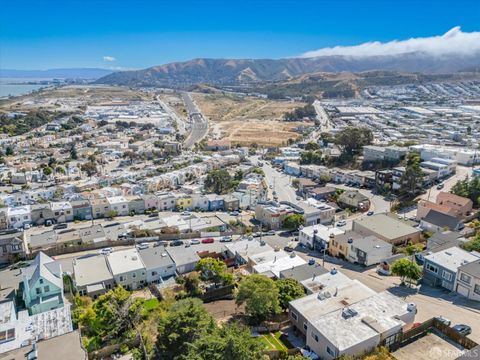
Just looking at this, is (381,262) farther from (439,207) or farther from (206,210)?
(206,210)

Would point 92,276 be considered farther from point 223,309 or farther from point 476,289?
point 476,289

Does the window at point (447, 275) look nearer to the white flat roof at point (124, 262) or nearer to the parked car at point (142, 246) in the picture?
the white flat roof at point (124, 262)

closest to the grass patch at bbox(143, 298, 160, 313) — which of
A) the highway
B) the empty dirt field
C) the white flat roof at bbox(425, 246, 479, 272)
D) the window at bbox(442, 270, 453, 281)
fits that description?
the white flat roof at bbox(425, 246, 479, 272)

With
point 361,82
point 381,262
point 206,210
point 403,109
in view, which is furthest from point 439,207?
point 361,82

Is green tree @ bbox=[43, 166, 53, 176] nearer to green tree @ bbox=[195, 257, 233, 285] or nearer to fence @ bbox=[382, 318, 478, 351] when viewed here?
green tree @ bbox=[195, 257, 233, 285]

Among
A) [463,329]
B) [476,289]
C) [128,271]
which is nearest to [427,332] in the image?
[463,329]

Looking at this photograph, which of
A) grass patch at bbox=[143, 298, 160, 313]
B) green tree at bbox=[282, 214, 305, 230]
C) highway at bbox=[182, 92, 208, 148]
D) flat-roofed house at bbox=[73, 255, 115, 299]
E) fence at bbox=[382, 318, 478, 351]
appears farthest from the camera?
highway at bbox=[182, 92, 208, 148]
